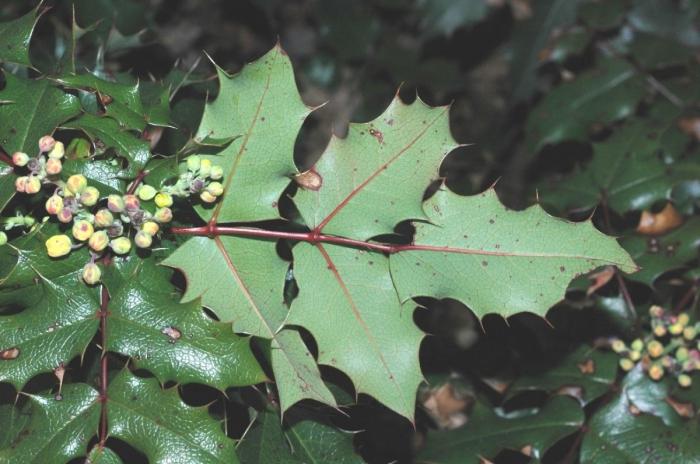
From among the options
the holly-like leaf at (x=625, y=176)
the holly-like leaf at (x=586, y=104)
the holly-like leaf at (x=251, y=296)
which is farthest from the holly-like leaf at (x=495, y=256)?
the holly-like leaf at (x=586, y=104)

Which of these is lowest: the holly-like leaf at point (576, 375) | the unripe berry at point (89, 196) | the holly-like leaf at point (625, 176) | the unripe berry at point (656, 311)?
the holly-like leaf at point (576, 375)

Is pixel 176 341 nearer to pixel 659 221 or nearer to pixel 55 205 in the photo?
pixel 55 205

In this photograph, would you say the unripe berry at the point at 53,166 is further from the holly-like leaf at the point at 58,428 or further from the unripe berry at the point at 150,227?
the holly-like leaf at the point at 58,428

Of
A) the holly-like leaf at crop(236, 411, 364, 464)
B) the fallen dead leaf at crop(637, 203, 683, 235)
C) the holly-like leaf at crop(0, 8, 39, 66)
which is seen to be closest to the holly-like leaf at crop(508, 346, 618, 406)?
the fallen dead leaf at crop(637, 203, 683, 235)

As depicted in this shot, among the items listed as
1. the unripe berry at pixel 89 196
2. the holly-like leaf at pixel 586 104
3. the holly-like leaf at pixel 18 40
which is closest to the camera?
the unripe berry at pixel 89 196

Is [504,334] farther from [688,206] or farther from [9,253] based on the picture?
[9,253]

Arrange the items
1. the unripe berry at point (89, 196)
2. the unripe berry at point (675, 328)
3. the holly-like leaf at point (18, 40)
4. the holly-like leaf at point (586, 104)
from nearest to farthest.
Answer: the unripe berry at point (89, 196) → the holly-like leaf at point (18, 40) → the unripe berry at point (675, 328) → the holly-like leaf at point (586, 104)
